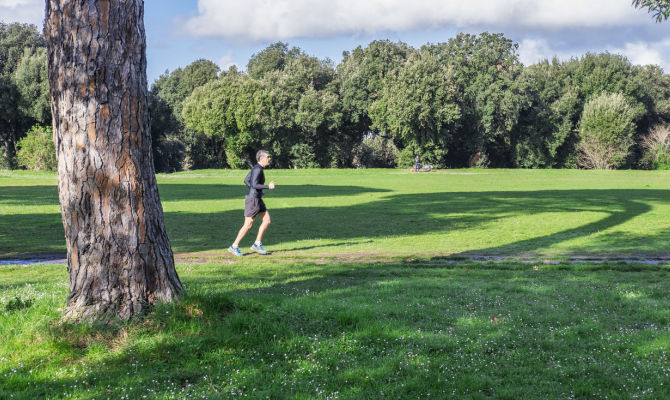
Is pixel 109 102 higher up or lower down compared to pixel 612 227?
higher up

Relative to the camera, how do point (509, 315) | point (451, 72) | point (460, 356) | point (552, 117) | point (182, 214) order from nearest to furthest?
point (460, 356), point (509, 315), point (182, 214), point (451, 72), point (552, 117)

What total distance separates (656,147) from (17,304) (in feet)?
282

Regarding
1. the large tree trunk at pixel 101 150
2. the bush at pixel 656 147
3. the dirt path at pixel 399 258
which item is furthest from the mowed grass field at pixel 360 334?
the bush at pixel 656 147

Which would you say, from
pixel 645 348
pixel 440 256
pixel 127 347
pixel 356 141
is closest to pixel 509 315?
pixel 645 348

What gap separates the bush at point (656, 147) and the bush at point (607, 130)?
387 cm

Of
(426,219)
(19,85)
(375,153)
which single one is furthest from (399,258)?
(375,153)

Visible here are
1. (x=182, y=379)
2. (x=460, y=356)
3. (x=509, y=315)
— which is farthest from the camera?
(x=509, y=315)

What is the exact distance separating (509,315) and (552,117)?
7749cm

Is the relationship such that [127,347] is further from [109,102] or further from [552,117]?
[552,117]

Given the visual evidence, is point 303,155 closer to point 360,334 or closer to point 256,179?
point 256,179

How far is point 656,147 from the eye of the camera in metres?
77.1

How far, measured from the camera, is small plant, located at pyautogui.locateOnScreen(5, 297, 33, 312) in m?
6.60

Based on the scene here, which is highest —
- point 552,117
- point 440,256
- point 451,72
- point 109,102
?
point 451,72

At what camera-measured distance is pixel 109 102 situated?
583cm
